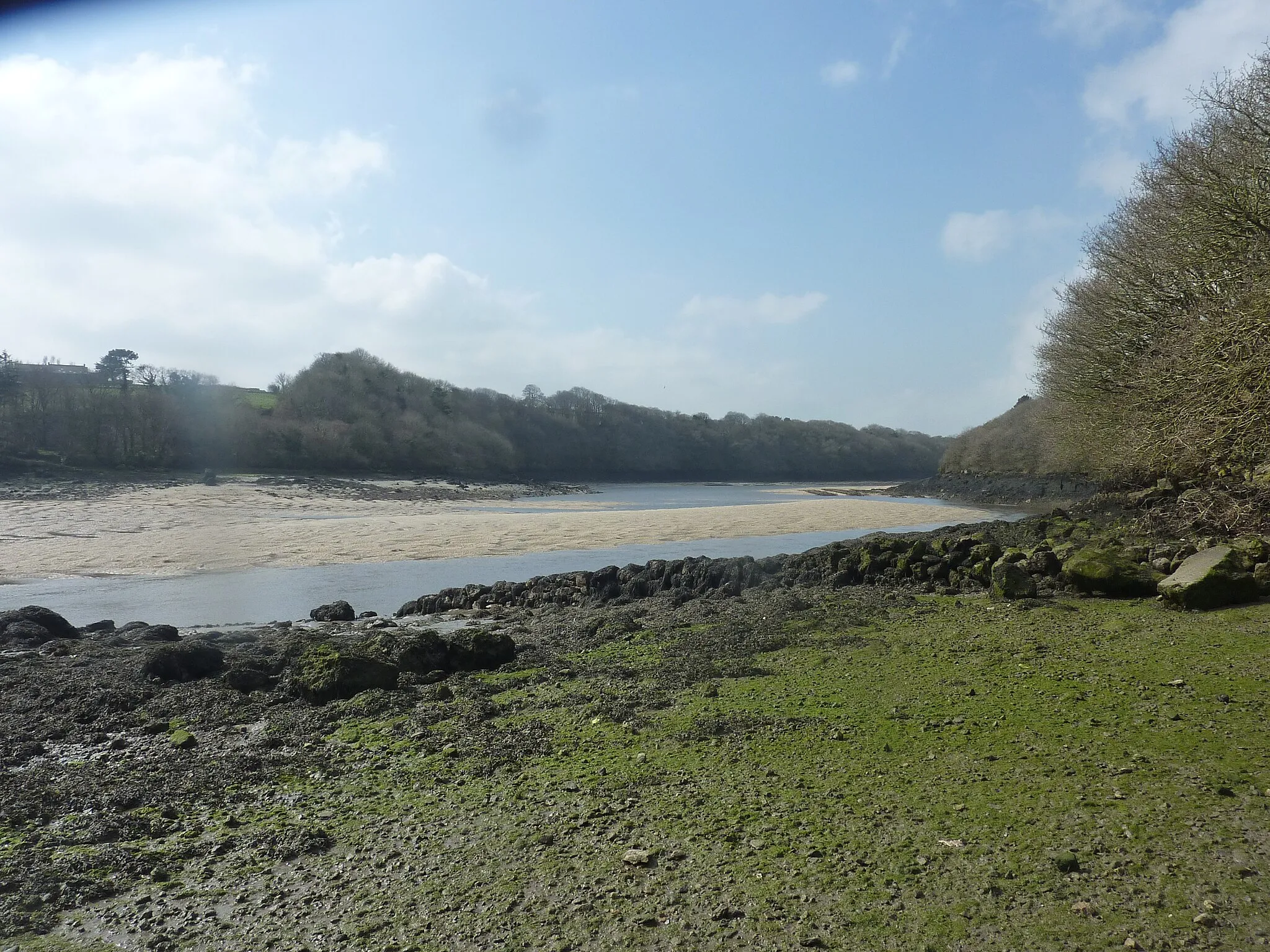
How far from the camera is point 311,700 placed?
8547 mm

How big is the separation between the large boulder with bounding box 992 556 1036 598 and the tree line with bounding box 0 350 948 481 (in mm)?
56215

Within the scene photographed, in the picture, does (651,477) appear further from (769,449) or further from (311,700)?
(311,700)

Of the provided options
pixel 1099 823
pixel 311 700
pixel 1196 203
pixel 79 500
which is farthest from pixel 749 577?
pixel 79 500

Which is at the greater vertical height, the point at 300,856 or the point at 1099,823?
the point at 1099,823

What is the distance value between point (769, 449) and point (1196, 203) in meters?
134

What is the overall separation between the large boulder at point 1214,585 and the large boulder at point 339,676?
341 inches

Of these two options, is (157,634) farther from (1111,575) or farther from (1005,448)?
(1005,448)

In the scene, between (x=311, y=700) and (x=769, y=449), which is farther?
(x=769, y=449)

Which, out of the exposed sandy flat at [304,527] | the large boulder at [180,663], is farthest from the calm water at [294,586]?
the large boulder at [180,663]

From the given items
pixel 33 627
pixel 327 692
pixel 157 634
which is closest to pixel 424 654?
pixel 327 692

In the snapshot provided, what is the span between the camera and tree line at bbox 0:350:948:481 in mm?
60656

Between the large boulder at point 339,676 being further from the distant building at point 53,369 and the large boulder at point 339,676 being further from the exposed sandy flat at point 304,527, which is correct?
the distant building at point 53,369

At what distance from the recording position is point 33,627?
1259cm

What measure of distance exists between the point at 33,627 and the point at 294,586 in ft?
24.2
